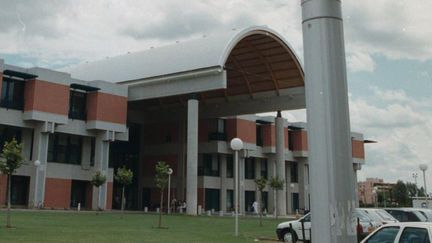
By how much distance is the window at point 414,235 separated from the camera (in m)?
9.28

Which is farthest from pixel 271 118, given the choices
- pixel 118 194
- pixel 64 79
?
pixel 64 79

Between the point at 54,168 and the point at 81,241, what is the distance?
3065cm

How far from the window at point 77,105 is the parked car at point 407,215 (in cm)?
3095

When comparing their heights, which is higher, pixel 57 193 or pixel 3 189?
pixel 3 189

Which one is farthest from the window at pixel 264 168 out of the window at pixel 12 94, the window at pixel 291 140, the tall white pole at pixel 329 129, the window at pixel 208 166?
the tall white pole at pixel 329 129

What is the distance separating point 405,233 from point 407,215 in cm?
1461

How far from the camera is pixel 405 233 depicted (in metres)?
9.62

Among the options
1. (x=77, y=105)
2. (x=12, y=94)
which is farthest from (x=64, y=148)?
(x=12, y=94)

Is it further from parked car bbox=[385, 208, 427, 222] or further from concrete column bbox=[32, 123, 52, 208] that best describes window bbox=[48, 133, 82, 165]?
parked car bbox=[385, 208, 427, 222]

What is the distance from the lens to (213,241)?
62.3 ft

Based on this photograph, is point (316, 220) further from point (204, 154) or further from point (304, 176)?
point (304, 176)

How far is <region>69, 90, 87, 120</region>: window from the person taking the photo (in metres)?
46.5

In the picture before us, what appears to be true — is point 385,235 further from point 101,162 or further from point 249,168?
point 249,168

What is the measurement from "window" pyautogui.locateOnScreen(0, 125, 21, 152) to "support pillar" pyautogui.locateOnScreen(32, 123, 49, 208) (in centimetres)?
229
